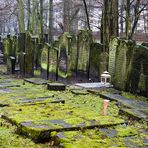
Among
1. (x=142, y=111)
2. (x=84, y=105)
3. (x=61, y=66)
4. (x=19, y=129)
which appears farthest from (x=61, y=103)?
(x=61, y=66)

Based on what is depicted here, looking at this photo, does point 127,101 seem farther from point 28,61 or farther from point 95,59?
point 28,61

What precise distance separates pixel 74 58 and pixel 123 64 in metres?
3.89

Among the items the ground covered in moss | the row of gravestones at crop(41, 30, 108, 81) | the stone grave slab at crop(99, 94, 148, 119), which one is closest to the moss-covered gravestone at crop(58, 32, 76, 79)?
the row of gravestones at crop(41, 30, 108, 81)

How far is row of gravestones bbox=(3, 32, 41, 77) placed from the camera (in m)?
13.5

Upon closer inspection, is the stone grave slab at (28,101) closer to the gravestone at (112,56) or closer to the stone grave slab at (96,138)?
the stone grave slab at (96,138)

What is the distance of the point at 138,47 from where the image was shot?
9.57 m

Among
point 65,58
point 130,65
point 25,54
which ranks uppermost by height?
point 25,54

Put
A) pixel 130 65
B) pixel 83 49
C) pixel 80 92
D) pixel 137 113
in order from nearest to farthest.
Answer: pixel 137 113, pixel 80 92, pixel 130 65, pixel 83 49

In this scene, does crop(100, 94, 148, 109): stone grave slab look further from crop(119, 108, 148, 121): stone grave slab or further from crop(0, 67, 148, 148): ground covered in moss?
crop(119, 108, 148, 121): stone grave slab

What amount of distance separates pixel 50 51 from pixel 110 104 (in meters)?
5.34

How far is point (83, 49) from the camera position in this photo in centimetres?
1319

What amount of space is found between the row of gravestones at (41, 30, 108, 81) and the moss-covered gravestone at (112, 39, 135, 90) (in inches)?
61.9

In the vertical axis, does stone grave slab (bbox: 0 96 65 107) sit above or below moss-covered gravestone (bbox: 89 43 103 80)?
below

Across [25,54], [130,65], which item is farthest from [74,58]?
[130,65]
